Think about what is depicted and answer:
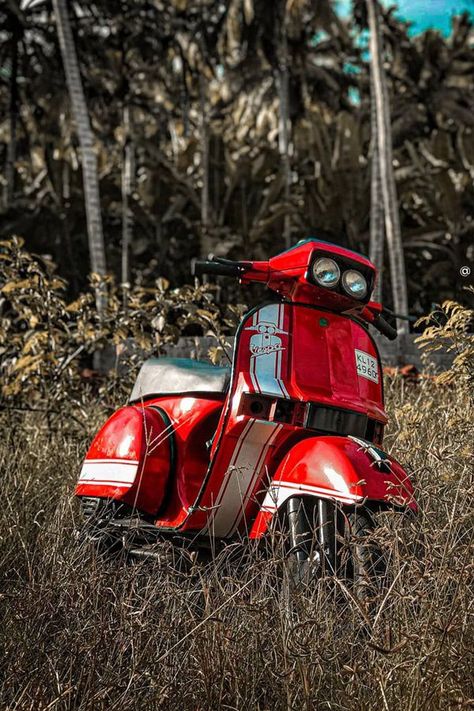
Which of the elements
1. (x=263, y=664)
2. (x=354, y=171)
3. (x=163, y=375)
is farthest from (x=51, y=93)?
(x=263, y=664)

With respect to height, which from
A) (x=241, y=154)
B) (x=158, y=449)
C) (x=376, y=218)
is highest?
(x=241, y=154)

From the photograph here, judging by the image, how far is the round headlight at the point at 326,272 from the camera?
2.98m

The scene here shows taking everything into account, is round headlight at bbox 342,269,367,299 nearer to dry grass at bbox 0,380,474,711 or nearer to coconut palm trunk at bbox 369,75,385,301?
dry grass at bbox 0,380,474,711

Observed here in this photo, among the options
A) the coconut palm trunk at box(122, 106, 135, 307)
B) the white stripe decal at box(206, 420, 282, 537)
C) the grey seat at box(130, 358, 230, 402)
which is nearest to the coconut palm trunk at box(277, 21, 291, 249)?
the coconut palm trunk at box(122, 106, 135, 307)

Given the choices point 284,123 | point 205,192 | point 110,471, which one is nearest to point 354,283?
point 110,471

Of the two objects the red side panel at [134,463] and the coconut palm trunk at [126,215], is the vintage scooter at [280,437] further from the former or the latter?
the coconut palm trunk at [126,215]

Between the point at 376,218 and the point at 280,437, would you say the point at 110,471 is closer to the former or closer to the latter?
the point at 280,437

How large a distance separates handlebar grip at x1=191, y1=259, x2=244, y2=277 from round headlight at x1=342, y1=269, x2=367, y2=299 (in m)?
0.37

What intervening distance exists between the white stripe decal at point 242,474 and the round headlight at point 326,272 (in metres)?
0.50

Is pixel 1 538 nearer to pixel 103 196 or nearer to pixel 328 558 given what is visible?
pixel 328 558

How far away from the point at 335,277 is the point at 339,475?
2.31ft

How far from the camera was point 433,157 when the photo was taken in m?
18.4

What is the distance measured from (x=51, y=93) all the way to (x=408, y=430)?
1843 cm

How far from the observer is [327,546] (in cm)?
265
